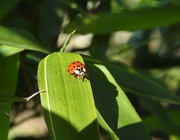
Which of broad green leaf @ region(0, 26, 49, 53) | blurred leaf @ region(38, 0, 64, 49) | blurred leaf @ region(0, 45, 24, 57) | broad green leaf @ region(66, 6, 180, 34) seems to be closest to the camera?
broad green leaf @ region(0, 26, 49, 53)

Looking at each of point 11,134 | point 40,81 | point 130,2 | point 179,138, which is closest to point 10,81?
point 40,81

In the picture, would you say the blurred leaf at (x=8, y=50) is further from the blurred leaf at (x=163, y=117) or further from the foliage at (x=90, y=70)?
the blurred leaf at (x=163, y=117)

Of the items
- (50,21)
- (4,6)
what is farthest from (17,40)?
(50,21)

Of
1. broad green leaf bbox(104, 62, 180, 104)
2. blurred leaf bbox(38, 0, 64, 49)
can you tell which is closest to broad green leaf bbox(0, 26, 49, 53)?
broad green leaf bbox(104, 62, 180, 104)

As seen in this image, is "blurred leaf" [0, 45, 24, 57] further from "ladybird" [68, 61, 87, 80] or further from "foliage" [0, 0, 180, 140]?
"ladybird" [68, 61, 87, 80]

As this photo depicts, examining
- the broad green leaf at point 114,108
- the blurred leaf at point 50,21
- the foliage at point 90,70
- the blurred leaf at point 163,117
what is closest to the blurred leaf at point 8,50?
the foliage at point 90,70
